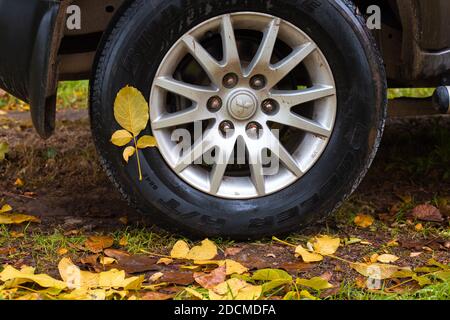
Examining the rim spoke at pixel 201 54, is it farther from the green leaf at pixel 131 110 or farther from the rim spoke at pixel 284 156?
the rim spoke at pixel 284 156

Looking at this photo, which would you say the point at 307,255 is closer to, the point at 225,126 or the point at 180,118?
the point at 225,126

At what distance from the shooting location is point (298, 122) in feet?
10.1

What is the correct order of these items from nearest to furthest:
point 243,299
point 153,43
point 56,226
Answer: point 243,299 < point 153,43 < point 56,226

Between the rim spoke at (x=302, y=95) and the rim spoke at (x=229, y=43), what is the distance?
22 centimetres

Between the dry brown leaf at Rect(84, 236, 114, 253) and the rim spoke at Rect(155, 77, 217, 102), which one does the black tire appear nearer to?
the rim spoke at Rect(155, 77, 217, 102)

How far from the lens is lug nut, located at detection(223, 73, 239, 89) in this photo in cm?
305

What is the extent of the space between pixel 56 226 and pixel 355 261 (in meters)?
1.32

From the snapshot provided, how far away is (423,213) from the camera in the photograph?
3.53m

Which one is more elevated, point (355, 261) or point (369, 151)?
point (369, 151)

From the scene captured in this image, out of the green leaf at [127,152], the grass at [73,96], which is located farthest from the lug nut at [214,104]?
the grass at [73,96]

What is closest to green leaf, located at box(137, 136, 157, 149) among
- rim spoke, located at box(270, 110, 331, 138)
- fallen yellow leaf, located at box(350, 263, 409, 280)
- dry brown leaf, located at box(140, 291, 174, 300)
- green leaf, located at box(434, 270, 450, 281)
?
rim spoke, located at box(270, 110, 331, 138)
